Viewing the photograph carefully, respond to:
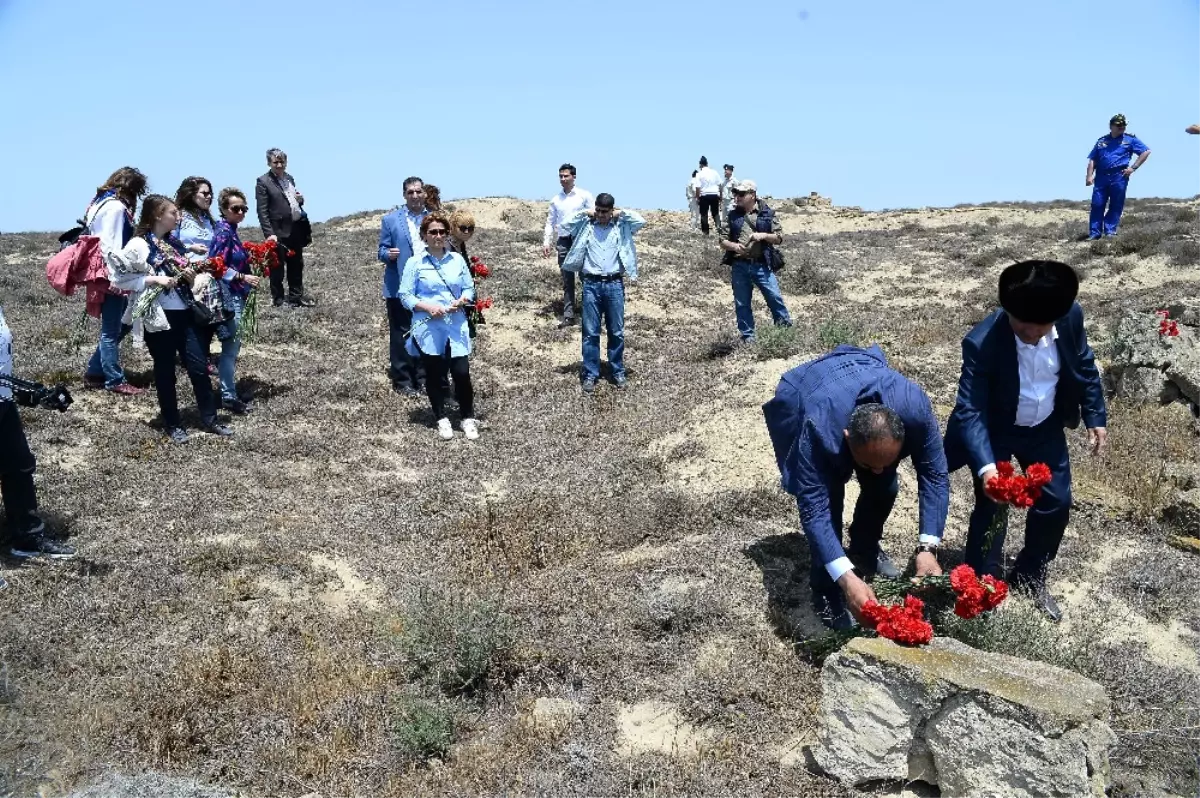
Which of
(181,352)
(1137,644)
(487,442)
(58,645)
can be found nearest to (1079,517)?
(1137,644)

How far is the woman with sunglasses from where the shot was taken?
7855 mm

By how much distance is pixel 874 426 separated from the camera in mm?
3535

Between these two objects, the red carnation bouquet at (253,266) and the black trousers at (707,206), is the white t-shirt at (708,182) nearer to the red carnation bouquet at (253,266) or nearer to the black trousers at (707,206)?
the black trousers at (707,206)

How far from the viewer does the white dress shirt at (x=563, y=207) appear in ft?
37.0

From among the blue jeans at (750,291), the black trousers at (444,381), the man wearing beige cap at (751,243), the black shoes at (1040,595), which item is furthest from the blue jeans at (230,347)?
the black shoes at (1040,595)

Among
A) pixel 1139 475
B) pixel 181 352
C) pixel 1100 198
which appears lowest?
pixel 1139 475

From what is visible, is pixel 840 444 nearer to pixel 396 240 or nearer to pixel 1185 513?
pixel 1185 513

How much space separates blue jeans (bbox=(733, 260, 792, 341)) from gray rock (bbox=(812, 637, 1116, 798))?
21.1 feet

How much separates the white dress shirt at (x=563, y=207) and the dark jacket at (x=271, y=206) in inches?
126

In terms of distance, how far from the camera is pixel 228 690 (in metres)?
4.10

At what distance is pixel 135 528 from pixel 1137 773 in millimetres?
5468

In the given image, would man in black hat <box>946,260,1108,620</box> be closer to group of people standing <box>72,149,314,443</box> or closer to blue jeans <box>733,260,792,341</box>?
blue jeans <box>733,260,792,341</box>

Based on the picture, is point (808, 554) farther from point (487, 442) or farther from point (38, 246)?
point (38, 246)

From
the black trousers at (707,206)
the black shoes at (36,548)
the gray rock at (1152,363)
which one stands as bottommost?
the black shoes at (36,548)
